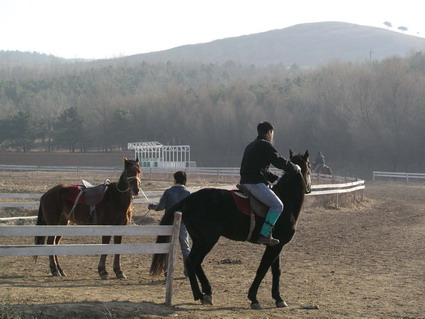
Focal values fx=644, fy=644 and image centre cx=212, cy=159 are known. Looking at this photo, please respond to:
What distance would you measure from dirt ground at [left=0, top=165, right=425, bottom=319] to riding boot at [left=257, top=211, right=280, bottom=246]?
101cm

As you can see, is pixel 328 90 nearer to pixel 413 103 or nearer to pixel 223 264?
pixel 413 103

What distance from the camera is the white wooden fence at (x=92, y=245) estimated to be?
9008mm

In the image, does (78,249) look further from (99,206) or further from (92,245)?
(99,206)

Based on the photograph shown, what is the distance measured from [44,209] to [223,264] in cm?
395

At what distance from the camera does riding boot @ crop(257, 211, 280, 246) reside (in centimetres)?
964

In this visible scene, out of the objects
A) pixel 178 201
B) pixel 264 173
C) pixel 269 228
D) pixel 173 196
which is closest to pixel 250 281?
pixel 178 201

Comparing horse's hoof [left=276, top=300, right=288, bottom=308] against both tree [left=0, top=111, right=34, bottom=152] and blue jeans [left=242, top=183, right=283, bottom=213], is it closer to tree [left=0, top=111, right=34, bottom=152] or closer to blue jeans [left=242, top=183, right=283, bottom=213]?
blue jeans [left=242, top=183, right=283, bottom=213]

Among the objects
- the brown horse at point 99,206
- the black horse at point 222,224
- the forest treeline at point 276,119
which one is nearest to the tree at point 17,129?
the forest treeline at point 276,119

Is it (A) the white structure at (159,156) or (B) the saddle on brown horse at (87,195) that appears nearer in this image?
(B) the saddle on brown horse at (87,195)

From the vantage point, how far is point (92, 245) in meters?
9.41

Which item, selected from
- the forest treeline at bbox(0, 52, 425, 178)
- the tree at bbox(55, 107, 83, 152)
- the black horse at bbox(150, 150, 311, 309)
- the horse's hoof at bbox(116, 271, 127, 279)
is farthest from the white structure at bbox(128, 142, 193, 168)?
the black horse at bbox(150, 150, 311, 309)

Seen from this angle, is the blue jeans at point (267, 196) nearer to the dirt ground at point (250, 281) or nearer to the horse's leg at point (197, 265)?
the horse's leg at point (197, 265)

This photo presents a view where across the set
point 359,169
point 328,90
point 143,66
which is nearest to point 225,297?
point 359,169

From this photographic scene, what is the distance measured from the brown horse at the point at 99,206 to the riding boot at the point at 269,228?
3398mm
